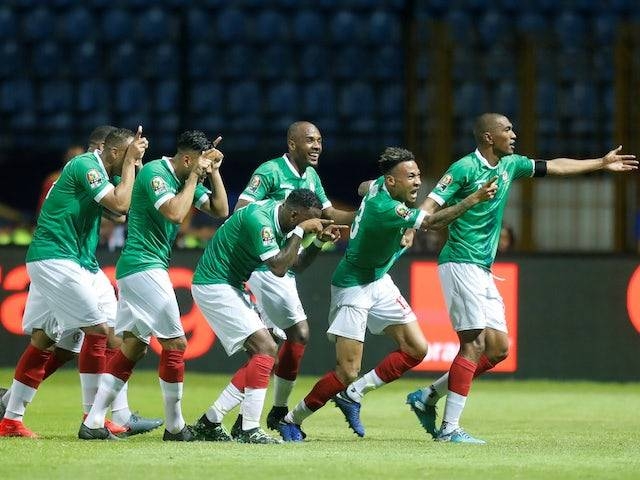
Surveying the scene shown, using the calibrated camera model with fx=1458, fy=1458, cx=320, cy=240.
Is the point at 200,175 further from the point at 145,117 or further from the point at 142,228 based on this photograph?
the point at 145,117

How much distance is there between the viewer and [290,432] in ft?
31.0

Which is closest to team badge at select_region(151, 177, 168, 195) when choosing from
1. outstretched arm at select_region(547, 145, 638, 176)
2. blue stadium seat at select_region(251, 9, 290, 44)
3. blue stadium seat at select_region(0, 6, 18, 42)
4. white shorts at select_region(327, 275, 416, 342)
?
white shorts at select_region(327, 275, 416, 342)

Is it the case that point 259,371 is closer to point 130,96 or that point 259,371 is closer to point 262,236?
point 262,236

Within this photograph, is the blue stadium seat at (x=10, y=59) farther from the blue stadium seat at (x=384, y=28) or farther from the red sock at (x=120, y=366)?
the red sock at (x=120, y=366)

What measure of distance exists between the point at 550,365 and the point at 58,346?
6.50 meters

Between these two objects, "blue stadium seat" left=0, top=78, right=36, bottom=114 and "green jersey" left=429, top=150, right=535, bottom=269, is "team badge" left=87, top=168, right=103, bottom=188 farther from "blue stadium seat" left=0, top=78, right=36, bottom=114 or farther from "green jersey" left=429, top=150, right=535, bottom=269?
"blue stadium seat" left=0, top=78, right=36, bottom=114

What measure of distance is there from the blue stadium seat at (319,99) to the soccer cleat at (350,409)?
10671mm

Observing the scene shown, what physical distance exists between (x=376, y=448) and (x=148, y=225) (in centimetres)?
195

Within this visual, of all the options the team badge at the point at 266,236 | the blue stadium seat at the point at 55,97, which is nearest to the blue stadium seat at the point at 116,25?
the blue stadium seat at the point at 55,97

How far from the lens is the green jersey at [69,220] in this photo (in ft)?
30.0

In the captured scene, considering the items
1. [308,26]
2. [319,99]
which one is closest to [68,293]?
[319,99]

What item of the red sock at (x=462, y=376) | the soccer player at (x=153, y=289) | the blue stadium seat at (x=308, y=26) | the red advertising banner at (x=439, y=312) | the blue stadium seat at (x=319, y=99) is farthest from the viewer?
the blue stadium seat at (x=308, y=26)

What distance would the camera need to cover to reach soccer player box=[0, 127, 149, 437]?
9086 millimetres

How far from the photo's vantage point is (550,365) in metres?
14.6
